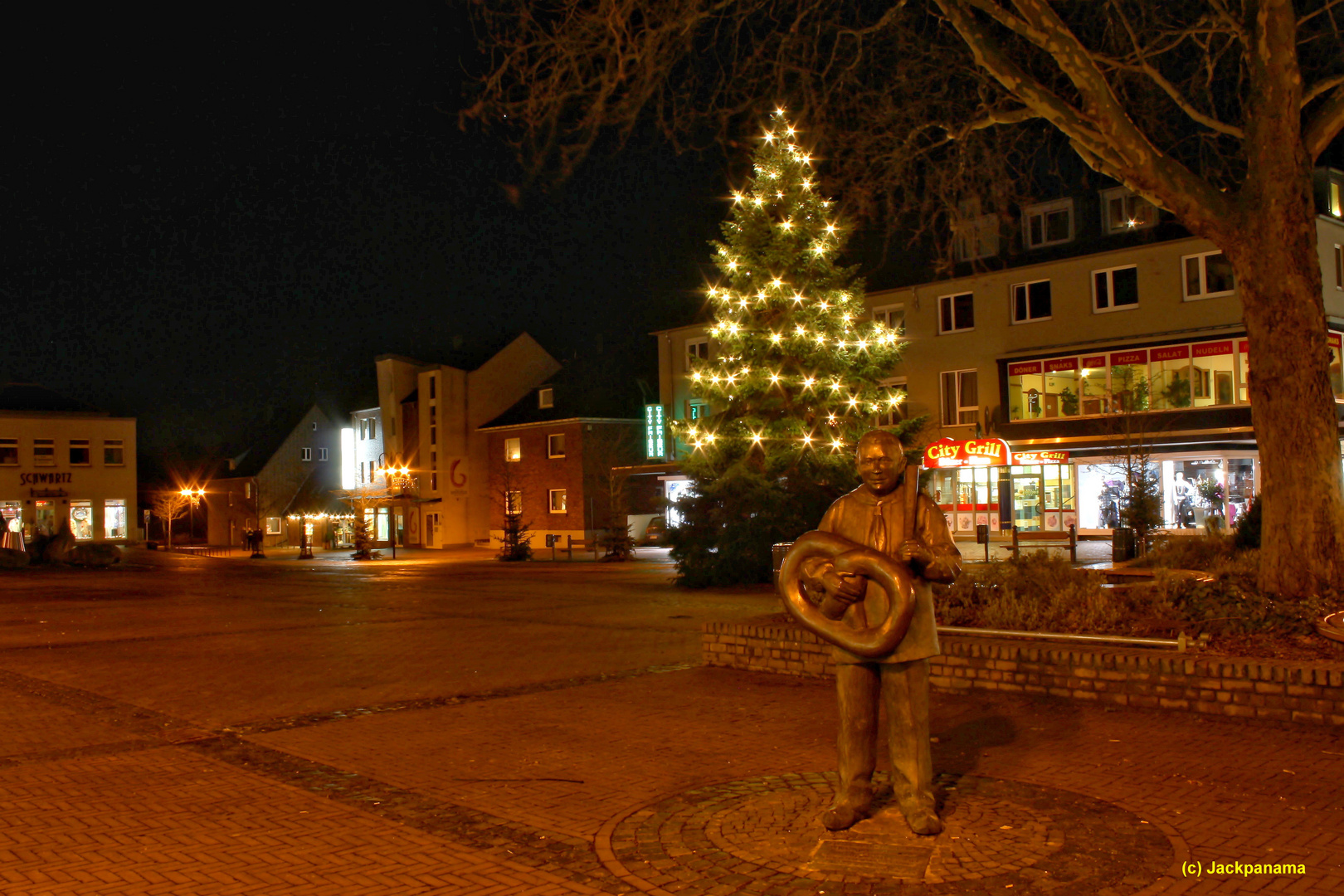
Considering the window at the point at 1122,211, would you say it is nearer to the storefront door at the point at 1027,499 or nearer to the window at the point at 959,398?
the window at the point at 959,398

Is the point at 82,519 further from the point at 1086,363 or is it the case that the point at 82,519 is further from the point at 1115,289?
the point at 1115,289

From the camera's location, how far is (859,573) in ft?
17.2

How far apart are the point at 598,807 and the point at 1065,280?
33.4m

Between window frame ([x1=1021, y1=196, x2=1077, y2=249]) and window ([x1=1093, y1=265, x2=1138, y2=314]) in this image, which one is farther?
window frame ([x1=1021, y1=196, x2=1077, y2=249])

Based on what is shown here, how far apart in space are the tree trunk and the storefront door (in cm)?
2733

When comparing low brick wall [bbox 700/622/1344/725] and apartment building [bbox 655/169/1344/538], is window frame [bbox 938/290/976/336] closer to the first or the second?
apartment building [bbox 655/169/1344/538]

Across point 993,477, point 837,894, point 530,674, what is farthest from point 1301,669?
point 993,477

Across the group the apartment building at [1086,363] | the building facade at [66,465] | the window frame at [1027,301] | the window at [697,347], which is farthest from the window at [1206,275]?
the building facade at [66,465]

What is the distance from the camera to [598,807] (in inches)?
241

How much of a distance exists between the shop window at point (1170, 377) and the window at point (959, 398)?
6.10 metres

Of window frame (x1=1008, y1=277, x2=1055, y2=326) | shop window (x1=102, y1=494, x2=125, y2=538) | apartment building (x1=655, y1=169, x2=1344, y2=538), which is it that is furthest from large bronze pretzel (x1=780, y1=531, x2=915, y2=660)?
shop window (x1=102, y1=494, x2=125, y2=538)

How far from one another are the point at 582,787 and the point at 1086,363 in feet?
106

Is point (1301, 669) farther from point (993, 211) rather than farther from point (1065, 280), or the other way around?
point (1065, 280)

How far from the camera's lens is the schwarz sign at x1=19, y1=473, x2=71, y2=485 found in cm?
6056
